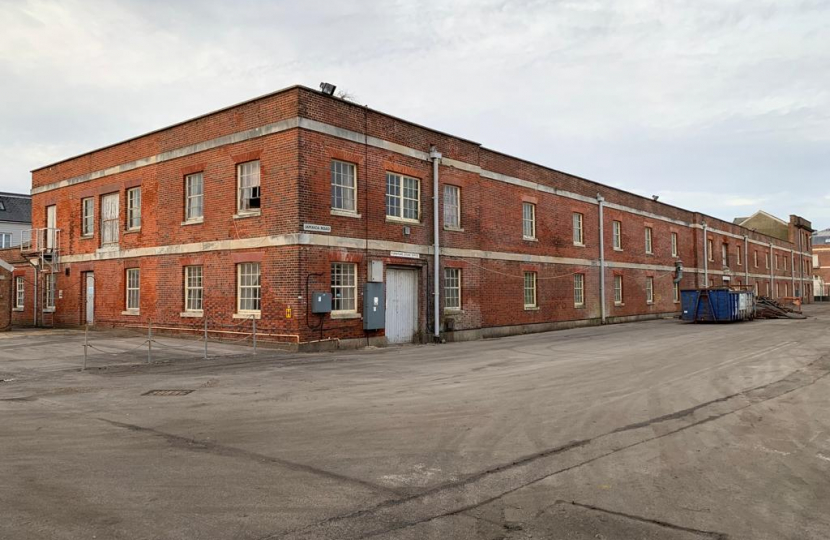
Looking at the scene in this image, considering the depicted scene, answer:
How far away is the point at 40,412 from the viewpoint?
898cm

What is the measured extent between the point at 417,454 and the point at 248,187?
14.5 meters

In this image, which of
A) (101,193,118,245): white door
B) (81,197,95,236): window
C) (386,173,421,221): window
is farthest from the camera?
(81,197,95,236): window

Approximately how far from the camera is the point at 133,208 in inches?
935

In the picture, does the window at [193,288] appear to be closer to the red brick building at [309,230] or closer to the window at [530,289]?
the red brick building at [309,230]

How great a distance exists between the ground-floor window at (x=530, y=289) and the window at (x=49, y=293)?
21.5 meters

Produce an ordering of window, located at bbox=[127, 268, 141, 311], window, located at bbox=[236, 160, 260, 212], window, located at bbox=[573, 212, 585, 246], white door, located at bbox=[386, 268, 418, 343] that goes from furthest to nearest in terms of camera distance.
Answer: window, located at bbox=[573, 212, 585, 246]
window, located at bbox=[127, 268, 141, 311]
white door, located at bbox=[386, 268, 418, 343]
window, located at bbox=[236, 160, 260, 212]

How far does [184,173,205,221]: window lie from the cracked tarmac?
8.72 meters

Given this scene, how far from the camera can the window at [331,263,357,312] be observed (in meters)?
18.6

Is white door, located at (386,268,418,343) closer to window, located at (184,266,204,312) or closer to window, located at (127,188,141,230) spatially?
window, located at (184,266,204,312)

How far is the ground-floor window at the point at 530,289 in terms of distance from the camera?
90.4ft

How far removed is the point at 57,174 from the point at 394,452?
1068 inches

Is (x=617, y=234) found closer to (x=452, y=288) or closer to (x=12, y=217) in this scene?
(x=452, y=288)

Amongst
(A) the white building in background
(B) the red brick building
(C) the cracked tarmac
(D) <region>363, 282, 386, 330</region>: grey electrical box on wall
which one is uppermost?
(A) the white building in background

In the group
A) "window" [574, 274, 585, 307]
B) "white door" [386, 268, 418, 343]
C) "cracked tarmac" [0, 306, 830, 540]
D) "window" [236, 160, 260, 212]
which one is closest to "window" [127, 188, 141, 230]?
"window" [236, 160, 260, 212]
